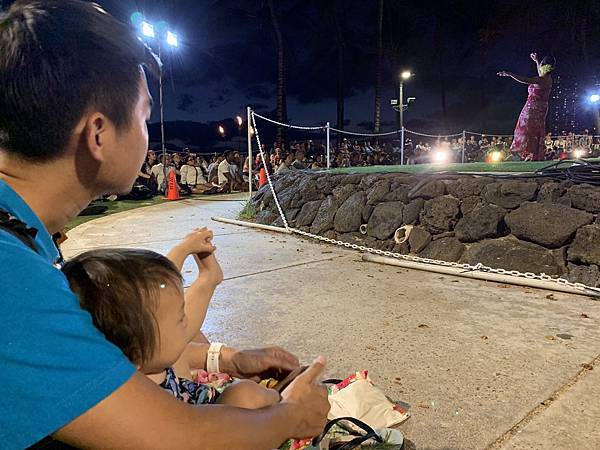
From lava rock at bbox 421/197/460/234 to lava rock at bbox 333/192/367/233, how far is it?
1032 mm

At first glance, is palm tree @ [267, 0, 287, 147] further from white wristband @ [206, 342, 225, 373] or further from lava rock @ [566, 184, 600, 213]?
white wristband @ [206, 342, 225, 373]

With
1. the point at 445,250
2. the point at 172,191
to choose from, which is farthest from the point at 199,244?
the point at 172,191

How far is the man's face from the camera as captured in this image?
3.09ft

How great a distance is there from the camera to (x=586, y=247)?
4059 millimetres

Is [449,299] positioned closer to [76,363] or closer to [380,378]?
[380,378]

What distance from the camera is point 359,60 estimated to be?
92.8 feet

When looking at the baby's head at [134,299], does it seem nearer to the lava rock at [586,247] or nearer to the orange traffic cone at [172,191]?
the lava rock at [586,247]

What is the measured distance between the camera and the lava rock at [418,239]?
5234 millimetres

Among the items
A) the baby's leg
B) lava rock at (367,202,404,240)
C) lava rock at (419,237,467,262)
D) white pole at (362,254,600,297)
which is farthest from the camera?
lava rock at (367,202,404,240)

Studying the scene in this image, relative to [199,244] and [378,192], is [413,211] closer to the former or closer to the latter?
[378,192]

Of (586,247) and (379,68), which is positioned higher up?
(379,68)

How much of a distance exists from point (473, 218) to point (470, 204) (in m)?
0.28

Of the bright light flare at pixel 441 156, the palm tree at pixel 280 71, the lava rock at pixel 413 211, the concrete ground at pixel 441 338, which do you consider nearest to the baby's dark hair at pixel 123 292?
the concrete ground at pixel 441 338

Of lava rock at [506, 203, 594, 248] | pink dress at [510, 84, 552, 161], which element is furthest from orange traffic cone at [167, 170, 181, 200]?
lava rock at [506, 203, 594, 248]
